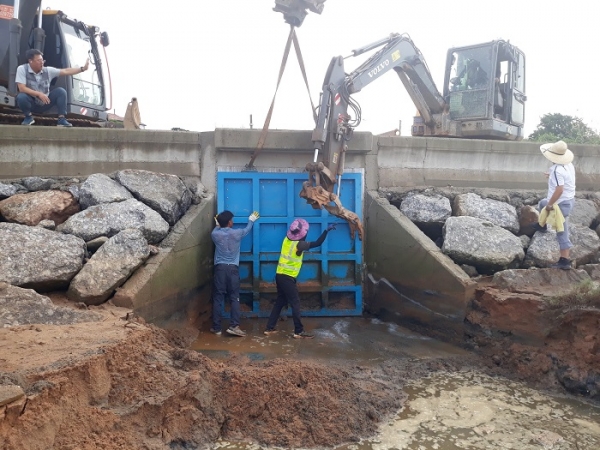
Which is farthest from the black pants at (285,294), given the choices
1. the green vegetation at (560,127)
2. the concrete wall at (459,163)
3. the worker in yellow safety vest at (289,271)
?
the green vegetation at (560,127)

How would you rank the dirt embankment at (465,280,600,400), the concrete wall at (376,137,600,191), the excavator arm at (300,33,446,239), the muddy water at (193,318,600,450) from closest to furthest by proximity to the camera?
the muddy water at (193,318,600,450), the dirt embankment at (465,280,600,400), the excavator arm at (300,33,446,239), the concrete wall at (376,137,600,191)

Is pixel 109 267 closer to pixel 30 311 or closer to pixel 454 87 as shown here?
pixel 30 311

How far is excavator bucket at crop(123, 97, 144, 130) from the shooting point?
396 inches

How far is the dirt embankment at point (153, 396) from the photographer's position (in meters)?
3.09

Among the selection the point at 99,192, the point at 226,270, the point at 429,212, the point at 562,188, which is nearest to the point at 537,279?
the point at 562,188

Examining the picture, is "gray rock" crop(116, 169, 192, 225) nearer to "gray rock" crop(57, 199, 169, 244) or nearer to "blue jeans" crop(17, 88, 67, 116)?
"gray rock" crop(57, 199, 169, 244)

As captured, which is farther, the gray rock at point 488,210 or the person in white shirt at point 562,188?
the gray rock at point 488,210

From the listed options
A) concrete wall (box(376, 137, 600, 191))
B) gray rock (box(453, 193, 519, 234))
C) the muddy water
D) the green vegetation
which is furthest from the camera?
the green vegetation

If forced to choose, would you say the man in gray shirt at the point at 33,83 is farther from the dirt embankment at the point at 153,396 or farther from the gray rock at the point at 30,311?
the dirt embankment at the point at 153,396

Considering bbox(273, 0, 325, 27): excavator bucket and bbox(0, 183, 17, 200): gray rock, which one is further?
bbox(273, 0, 325, 27): excavator bucket

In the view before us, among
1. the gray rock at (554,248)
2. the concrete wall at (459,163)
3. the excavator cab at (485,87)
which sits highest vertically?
the excavator cab at (485,87)

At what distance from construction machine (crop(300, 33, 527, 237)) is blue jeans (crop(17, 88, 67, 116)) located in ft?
13.0

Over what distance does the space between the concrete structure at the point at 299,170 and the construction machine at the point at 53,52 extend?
Answer: 1.44 meters

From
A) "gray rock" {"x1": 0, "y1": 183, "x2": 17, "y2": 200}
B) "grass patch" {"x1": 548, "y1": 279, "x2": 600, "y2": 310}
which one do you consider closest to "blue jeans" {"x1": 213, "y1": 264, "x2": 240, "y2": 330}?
"gray rock" {"x1": 0, "y1": 183, "x2": 17, "y2": 200}
